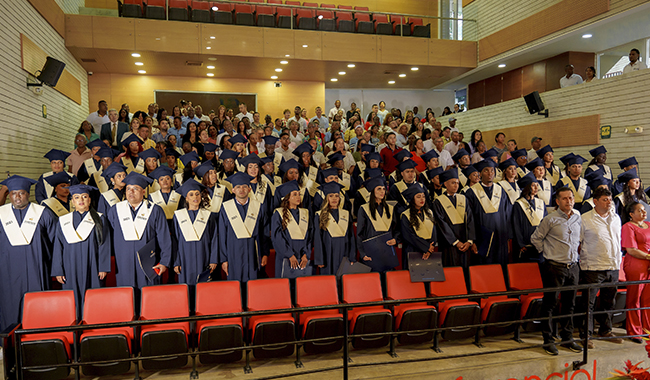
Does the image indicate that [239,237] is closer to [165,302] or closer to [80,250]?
[165,302]

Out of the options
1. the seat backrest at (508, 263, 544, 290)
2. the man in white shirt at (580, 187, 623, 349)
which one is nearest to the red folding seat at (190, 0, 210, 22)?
the seat backrest at (508, 263, 544, 290)

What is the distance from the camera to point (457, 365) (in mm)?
3584

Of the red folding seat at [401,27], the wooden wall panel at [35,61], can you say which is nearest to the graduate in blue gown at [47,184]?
the wooden wall panel at [35,61]

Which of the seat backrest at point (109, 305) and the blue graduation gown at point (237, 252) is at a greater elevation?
the blue graduation gown at point (237, 252)

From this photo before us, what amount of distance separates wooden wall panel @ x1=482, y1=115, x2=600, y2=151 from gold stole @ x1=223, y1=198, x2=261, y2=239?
801 cm

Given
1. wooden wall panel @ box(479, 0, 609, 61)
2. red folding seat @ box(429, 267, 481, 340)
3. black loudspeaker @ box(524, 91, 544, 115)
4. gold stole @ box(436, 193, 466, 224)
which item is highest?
wooden wall panel @ box(479, 0, 609, 61)

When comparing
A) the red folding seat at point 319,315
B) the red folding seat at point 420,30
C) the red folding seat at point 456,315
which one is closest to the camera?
the red folding seat at point 319,315

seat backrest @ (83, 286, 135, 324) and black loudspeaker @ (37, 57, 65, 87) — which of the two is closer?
seat backrest @ (83, 286, 135, 324)

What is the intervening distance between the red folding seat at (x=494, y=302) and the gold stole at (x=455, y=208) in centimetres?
75

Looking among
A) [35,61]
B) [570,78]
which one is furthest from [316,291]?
[570,78]

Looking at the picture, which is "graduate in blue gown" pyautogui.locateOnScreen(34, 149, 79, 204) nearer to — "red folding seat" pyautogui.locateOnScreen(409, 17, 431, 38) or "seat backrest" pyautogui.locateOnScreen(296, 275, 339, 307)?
"seat backrest" pyautogui.locateOnScreen(296, 275, 339, 307)

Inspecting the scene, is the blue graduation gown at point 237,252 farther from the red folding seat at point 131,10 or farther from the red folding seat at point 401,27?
the red folding seat at point 401,27

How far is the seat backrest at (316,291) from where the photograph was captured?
12.7ft

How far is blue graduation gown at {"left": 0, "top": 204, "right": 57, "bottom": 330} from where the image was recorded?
3.81 m
